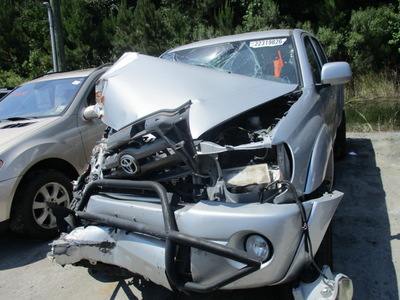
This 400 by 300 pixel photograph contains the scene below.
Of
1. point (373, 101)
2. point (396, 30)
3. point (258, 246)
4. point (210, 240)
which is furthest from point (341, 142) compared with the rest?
point (396, 30)

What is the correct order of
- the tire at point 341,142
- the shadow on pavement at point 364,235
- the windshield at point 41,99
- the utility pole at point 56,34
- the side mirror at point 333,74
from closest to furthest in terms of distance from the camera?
the shadow on pavement at point 364,235 → the side mirror at point 333,74 → the windshield at point 41,99 → the tire at point 341,142 → the utility pole at point 56,34

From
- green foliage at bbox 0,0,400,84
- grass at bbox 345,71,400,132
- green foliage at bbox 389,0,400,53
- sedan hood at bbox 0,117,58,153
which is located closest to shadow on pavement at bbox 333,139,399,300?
sedan hood at bbox 0,117,58,153

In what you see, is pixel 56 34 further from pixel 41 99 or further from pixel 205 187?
pixel 205 187

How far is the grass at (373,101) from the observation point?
9.62 meters

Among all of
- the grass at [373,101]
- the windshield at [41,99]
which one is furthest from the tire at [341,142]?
the windshield at [41,99]

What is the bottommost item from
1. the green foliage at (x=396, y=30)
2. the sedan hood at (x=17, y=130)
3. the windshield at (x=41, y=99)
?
the green foliage at (x=396, y=30)

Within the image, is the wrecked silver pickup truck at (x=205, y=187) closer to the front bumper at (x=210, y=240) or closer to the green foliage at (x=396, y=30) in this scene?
the front bumper at (x=210, y=240)

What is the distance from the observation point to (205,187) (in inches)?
95.1

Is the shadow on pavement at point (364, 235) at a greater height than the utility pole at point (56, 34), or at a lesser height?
lesser

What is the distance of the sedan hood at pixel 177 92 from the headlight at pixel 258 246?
2.51 ft

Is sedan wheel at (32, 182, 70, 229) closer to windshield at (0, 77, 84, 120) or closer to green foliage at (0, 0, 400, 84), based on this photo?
windshield at (0, 77, 84, 120)

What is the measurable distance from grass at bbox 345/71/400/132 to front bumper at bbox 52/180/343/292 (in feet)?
25.3

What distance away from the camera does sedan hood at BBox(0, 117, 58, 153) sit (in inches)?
150

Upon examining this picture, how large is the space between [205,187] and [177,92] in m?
0.82
